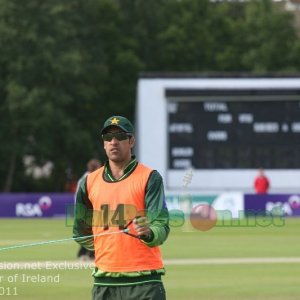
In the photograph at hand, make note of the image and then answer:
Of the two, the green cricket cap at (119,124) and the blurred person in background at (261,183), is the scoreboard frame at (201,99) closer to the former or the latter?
the blurred person in background at (261,183)

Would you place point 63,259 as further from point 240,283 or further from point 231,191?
point 231,191

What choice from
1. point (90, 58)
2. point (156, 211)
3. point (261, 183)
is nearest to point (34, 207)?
point (261, 183)

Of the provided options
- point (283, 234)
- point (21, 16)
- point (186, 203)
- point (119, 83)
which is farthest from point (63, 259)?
point (119, 83)

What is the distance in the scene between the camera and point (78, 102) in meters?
64.4

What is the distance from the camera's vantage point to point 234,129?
127 ft

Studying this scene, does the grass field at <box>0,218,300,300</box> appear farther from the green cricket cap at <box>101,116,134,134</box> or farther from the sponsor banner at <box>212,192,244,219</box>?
the green cricket cap at <box>101,116,134,134</box>

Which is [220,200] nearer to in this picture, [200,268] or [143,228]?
[200,268]

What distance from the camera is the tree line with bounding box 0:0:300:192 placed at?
6000 cm

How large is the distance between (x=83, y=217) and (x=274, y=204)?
101ft

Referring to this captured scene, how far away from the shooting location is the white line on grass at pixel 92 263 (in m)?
18.7

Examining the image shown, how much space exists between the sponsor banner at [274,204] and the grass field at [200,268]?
6.27 meters

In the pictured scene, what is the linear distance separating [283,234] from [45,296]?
50.7 feet

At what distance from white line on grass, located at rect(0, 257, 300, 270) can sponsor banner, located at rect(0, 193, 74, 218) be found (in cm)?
1898

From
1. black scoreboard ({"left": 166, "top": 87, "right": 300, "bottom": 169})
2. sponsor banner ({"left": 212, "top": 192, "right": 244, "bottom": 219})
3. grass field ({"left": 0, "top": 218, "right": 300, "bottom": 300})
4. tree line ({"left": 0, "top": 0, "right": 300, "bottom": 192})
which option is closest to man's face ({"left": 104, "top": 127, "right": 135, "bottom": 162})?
grass field ({"left": 0, "top": 218, "right": 300, "bottom": 300})
